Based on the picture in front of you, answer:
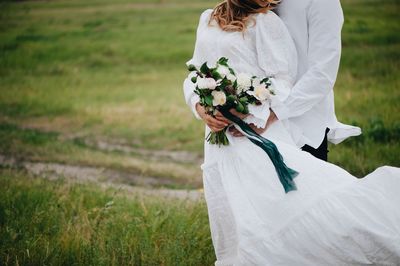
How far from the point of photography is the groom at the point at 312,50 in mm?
3537

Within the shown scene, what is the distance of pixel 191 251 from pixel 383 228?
2.09 metres

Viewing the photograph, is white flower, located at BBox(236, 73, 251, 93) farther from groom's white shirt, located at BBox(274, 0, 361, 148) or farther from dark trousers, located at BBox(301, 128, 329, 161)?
dark trousers, located at BBox(301, 128, 329, 161)

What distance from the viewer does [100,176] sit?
915 centimetres

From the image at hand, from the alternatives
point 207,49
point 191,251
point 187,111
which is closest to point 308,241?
point 207,49

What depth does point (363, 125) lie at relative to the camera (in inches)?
381

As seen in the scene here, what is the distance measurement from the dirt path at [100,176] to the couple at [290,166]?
4208 mm

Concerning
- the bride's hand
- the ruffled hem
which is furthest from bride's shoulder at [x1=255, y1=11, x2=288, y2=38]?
the ruffled hem

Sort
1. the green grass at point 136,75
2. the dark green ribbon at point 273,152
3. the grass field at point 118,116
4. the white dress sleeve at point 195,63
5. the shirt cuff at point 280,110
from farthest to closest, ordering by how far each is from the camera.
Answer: the green grass at point 136,75 < the grass field at point 118,116 < the white dress sleeve at point 195,63 < the shirt cuff at point 280,110 < the dark green ribbon at point 273,152

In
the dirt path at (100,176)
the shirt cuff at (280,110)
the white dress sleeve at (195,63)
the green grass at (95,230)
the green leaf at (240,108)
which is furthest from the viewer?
the dirt path at (100,176)

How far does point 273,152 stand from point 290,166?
0.14 meters

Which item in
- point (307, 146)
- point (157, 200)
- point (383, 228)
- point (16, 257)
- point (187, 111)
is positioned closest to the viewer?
point (383, 228)

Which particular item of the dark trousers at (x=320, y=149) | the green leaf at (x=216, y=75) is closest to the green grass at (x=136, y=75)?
the dark trousers at (x=320, y=149)

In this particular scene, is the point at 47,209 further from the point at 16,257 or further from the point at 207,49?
the point at 207,49

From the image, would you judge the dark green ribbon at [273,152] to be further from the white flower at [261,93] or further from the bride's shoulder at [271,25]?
the bride's shoulder at [271,25]
